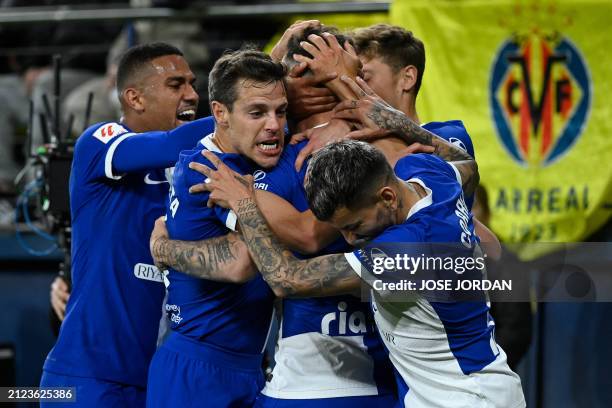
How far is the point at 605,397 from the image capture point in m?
6.49

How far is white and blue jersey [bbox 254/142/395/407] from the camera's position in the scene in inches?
159

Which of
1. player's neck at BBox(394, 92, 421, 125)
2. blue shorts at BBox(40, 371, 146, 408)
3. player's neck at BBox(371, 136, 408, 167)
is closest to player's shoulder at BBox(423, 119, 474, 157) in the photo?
player's neck at BBox(394, 92, 421, 125)

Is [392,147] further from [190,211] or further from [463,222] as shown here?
[190,211]

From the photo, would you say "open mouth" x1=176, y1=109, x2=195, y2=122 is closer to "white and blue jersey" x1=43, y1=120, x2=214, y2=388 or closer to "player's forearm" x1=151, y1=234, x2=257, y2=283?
"white and blue jersey" x1=43, y1=120, x2=214, y2=388

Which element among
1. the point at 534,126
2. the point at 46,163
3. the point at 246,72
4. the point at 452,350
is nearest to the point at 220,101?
the point at 246,72

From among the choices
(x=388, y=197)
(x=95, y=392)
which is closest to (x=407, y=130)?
(x=388, y=197)

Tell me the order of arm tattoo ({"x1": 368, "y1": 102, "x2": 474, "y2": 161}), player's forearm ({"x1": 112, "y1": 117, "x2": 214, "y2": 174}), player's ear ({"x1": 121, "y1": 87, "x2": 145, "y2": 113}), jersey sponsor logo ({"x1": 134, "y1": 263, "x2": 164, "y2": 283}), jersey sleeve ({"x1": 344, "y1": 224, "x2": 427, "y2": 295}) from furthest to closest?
player's ear ({"x1": 121, "y1": 87, "x2": 145, "y2": 113})
jersey sponsor logo ({"x1": 134, "y1": 263, "x2": 164, "y2": 283})
player's forearm ({"x1": 112, "y1": 117, "x2": 214, "y2": 174})
arm tattoo ({"x1": 368, "y1": 102, "x2": 474, "y2": 161})
jersey sleeve ({"x1": 344, "y1": 224, "x2": 427, "y2": 295})

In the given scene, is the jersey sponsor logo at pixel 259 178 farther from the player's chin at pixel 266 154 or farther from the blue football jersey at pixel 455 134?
the blue football jersey at pixel 455 134

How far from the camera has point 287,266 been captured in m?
3.81

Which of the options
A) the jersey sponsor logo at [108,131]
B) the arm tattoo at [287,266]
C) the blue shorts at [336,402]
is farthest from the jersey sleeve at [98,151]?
the blue shorts at [336,402]

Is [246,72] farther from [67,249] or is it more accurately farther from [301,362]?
[67,249]

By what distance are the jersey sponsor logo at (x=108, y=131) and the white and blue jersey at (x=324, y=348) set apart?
964 mm

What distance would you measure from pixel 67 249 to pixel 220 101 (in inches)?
80.5

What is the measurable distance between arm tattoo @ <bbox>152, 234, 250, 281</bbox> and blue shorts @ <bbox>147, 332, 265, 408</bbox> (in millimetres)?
332
